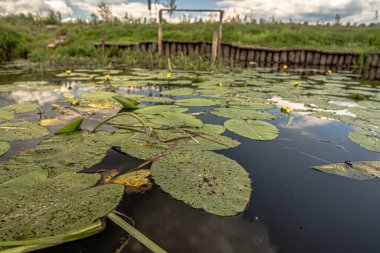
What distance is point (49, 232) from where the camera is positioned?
647 millimetres

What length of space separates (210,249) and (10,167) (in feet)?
2.87

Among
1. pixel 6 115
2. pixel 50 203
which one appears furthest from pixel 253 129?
pixel 6 115

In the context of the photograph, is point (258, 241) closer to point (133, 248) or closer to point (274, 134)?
point (133, 248)

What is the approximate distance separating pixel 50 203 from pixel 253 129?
3.82ft

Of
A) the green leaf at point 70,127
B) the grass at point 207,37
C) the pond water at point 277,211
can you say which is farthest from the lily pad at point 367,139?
the grass at point 207,37

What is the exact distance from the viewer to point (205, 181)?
0.92m

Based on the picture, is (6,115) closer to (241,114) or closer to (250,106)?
(241,114)

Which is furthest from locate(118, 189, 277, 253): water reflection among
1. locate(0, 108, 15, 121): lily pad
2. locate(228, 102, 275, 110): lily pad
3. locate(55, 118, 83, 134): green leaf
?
locate(228, 102, 275, 110): lily pad

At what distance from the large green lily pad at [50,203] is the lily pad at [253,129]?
2.83 feet

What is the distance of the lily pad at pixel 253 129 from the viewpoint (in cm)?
144

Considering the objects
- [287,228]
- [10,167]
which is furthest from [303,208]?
[10,167]

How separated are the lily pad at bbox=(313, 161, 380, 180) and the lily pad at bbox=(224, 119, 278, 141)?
0.36 m

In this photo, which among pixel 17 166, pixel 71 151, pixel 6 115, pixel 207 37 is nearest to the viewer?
pixel 17 166

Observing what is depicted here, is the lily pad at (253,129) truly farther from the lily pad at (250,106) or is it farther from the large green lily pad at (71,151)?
the large green lily pad at (71,151)
